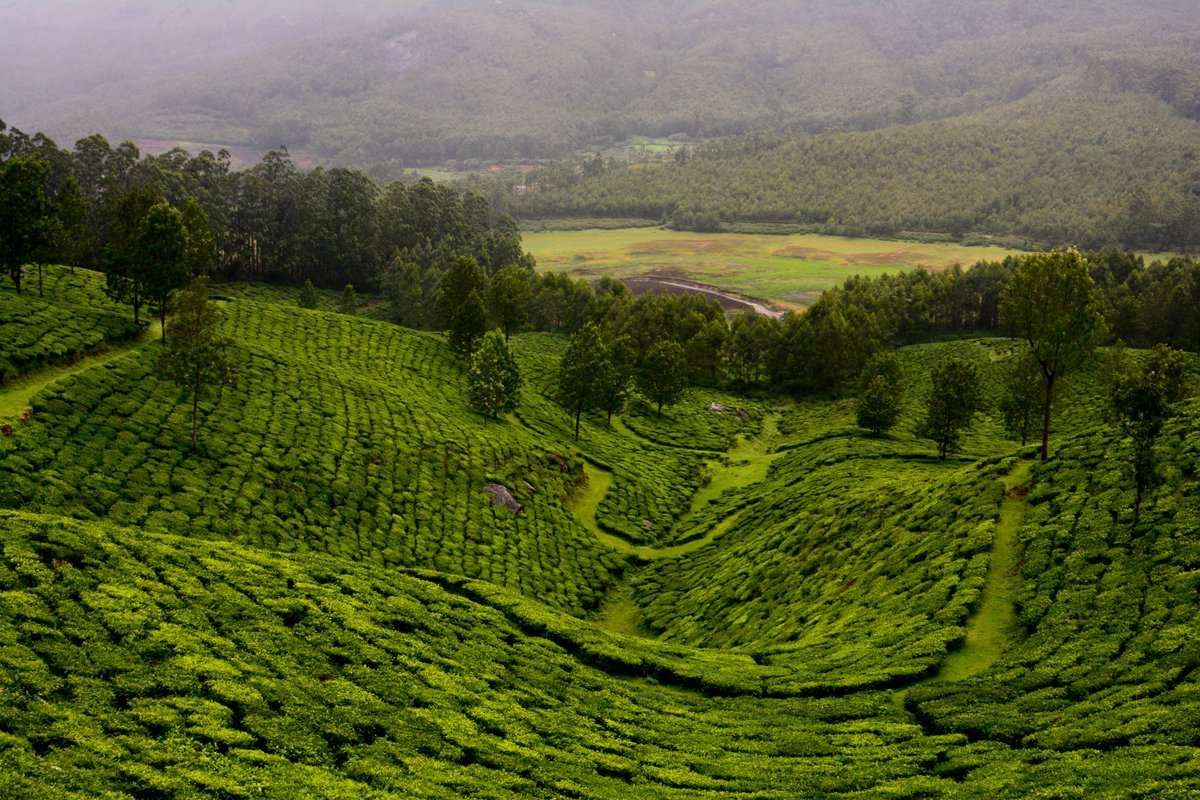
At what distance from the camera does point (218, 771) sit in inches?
864

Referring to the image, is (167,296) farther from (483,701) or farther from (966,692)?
(966,692)

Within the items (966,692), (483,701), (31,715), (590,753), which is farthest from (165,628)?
(966,692)

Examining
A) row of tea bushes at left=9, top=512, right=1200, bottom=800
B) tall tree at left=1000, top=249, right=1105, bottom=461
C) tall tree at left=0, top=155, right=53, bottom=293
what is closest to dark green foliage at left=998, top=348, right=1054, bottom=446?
tall tree at left=1000, top=249, right=1105, bottom=461

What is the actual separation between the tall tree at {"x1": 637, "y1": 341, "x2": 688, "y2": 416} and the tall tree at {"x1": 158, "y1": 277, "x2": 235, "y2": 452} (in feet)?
194

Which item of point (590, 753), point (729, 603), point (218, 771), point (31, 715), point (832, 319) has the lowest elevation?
point (729, 603)

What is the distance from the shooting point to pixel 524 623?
40.0 metres

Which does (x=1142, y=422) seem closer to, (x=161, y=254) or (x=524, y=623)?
(x=524, y=623)

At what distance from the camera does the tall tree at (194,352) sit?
52500 mm

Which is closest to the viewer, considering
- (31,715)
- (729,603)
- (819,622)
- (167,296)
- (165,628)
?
(31,715)

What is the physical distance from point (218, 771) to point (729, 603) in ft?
114

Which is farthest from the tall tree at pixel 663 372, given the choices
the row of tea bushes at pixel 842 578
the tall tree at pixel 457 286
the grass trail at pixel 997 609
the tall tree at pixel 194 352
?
the grass trail at pixel 997 609

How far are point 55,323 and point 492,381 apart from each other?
123ft

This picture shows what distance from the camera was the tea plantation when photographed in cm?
2378

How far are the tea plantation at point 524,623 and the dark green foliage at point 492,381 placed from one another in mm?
13311
